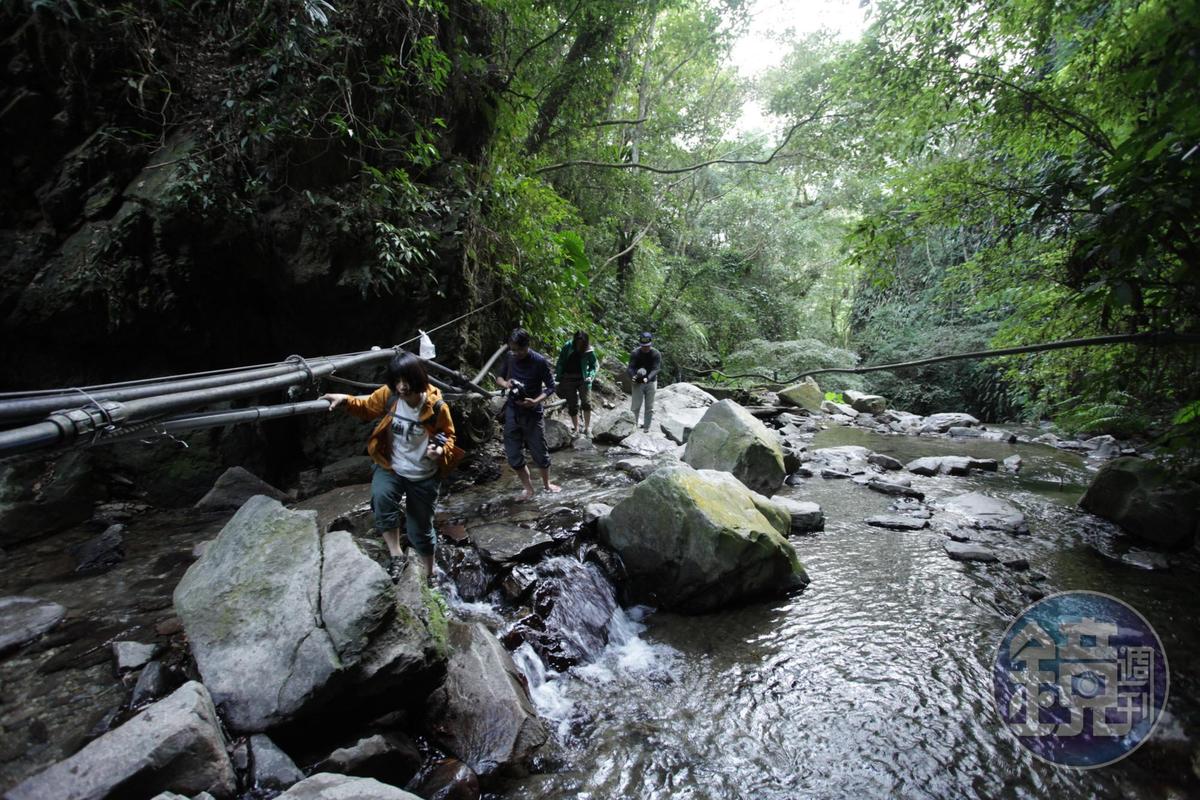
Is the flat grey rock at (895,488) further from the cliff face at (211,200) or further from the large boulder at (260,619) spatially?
the large boulder at (260,619)

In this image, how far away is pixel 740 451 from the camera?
295 inches

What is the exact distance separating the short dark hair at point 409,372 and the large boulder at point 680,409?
685cm

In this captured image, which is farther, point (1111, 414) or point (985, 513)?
point (985, 513)

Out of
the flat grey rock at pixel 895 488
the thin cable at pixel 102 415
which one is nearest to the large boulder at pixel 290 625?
the thin cable at pixel 102 415

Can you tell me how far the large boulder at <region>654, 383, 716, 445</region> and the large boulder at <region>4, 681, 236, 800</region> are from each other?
331 inches

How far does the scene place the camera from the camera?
650 cm

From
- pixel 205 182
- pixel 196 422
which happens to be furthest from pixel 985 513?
pixel 205 182

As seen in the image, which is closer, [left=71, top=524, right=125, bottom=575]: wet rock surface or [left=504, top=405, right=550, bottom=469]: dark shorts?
[left=71, top=524, right=125, bottom=575]: wet rock surface

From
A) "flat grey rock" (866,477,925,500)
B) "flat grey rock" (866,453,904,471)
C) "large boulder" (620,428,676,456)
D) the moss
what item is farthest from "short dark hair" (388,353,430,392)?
"flat grey rock" (866,453,904,471)

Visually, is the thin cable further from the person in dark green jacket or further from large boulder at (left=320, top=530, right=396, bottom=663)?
the person in dark green jacket

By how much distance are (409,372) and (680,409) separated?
9.35m

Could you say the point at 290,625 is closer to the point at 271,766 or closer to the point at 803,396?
the point at 271,766

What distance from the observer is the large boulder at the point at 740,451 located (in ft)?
24.7

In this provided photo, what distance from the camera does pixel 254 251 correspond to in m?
6.58
